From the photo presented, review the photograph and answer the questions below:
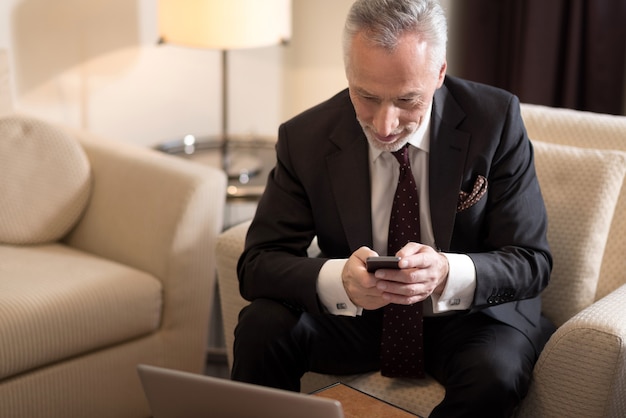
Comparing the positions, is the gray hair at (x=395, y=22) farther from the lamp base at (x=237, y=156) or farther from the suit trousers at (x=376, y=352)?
the lamp base at (x=237, y=156)

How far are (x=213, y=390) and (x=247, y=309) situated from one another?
1.63ft

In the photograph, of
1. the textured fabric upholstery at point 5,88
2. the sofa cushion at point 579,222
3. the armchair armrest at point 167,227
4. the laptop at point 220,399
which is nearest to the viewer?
the laptop at point 220,399

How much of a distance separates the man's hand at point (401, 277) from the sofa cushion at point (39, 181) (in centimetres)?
115

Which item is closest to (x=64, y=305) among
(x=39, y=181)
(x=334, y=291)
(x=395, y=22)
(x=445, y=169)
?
(x=39, y=181)

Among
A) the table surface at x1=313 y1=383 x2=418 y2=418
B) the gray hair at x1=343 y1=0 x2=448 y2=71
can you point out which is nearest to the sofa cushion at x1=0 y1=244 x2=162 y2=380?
the table surface at x1=313 y1=383 x2=418 y2=418

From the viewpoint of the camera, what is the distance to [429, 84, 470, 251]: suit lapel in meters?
1.92

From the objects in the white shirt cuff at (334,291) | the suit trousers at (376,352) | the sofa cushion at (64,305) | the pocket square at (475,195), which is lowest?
the sofa cushion at (64,305)

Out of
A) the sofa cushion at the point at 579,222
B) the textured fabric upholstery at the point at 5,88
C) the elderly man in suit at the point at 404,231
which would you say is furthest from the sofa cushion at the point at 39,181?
the sofa cushion at the point at 579,222

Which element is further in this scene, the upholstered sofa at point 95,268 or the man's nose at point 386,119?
the upholstered sofa at point 95,268

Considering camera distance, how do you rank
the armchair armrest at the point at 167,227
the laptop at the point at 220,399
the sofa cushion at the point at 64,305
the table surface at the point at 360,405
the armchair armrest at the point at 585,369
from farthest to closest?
the armchair armrest at the point at 167,227, the sofa cushion at the point at 64,305, the armchair armrest at the point at 585,369, the table surface at the point at 360,405, the laptop at the point at 220,399

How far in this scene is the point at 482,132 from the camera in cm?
194

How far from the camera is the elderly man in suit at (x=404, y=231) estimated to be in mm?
1758

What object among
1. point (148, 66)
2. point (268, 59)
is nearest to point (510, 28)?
point (268, 59)

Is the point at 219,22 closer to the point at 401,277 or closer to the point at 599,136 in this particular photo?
the point at 599,136
